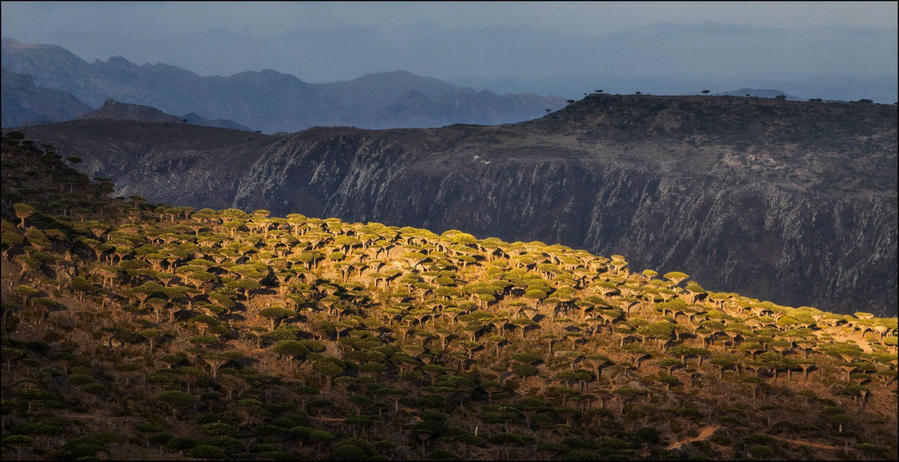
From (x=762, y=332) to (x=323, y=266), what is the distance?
50353 millimetres

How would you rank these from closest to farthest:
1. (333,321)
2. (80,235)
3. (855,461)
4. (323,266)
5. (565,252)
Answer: (855,461)
(333,321)
(80,235)
(323,266)
(565,252)

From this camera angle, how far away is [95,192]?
117500 mm

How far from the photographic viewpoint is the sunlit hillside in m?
59.4

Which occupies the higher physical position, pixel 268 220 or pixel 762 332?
pixel 268 220

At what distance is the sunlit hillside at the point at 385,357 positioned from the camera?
59.4 meters

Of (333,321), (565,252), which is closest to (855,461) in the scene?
(333,321)

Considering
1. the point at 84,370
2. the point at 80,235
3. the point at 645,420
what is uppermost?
the point at 80,235

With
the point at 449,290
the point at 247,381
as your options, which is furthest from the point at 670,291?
→ the point at 247,381

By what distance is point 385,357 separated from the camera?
241 ft

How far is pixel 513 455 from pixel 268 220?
66.9m

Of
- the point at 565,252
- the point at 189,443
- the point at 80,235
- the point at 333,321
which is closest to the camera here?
the point at 189,443

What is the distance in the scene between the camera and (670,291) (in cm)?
9762

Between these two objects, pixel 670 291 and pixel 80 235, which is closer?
pixel 80 235

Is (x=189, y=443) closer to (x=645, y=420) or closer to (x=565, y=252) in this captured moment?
(x=645, y=420)
